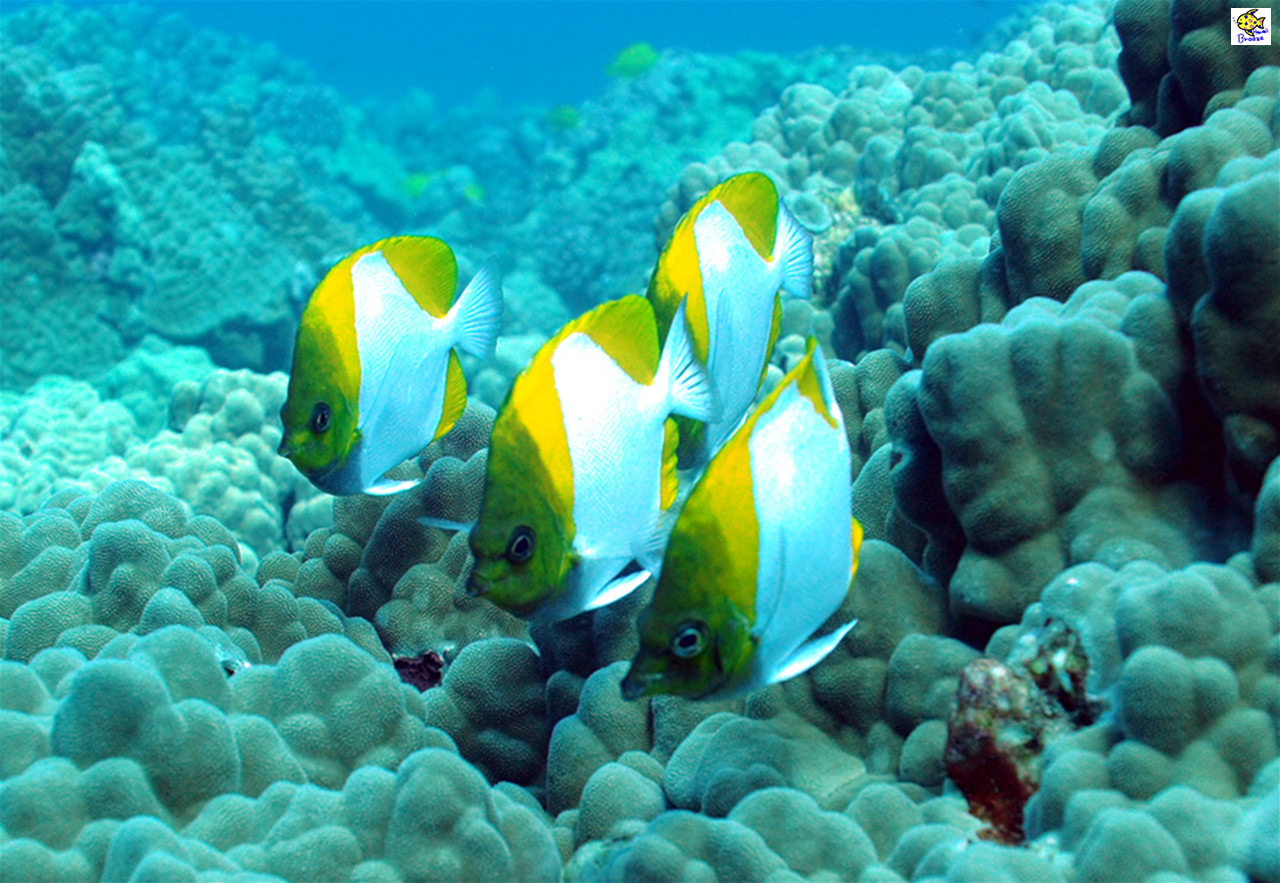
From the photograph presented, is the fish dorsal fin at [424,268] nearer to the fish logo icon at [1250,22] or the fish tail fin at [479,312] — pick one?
the fish tail fin at [479,312]

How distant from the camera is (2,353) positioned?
36.4ft

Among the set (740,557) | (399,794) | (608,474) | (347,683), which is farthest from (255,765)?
(740,557)

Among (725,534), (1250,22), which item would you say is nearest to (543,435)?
(725,534)

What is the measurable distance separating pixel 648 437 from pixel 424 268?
877 millimetres

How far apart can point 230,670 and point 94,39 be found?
924 inches

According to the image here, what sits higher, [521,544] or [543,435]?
[543,435]

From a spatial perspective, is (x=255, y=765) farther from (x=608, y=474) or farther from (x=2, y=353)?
(x=2, y=353)

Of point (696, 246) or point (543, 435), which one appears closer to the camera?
point (543, 435)

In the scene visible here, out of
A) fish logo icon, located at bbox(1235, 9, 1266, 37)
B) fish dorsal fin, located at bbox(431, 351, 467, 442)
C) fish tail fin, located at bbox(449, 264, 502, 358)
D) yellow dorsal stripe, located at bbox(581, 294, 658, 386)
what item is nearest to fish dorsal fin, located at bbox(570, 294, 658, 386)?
yellow dorsal stripe, located at bbox(581, 294, 658, 386)

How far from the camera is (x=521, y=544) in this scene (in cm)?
177

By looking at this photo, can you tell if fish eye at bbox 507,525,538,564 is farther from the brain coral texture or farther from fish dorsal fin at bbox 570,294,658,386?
fish dorsal fin at bbox 570,294,658,386

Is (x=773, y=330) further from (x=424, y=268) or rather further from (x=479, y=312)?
(x=424, y=268)

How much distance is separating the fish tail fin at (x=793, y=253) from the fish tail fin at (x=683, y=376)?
0.47 meters

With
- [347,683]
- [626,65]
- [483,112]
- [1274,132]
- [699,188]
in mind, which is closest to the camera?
[347,683]
